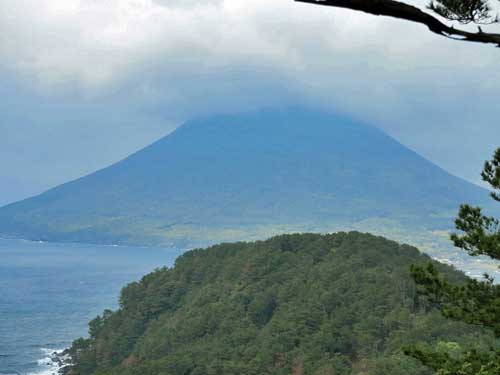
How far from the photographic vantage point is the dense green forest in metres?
40.5

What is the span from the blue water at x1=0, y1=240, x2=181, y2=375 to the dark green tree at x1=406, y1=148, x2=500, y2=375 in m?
44.7

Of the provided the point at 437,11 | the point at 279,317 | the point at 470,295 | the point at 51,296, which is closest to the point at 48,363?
the point at 279,317

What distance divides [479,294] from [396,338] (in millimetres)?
26187

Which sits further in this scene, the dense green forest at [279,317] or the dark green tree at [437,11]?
the dense green forest at [279,317]

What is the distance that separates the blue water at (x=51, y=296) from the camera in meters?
62.0

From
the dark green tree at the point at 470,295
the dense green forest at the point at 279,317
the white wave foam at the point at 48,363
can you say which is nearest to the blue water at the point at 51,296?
the white wave foam at the point at 48,363

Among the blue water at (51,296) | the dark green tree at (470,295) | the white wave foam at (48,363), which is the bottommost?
the white wave foam at (48,363)

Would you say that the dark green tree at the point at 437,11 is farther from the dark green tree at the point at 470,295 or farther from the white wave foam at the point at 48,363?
the white wave foam at the point at 48,363

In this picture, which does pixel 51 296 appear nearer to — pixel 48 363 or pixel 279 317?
pixel 48 363

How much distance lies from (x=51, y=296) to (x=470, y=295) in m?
89.3

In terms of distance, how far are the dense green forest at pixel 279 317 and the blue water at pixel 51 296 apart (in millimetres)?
5257

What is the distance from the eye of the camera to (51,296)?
96.2 meters

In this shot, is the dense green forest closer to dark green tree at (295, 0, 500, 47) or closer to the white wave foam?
the white wave foam

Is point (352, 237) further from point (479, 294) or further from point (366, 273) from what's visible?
point (479, 294)
